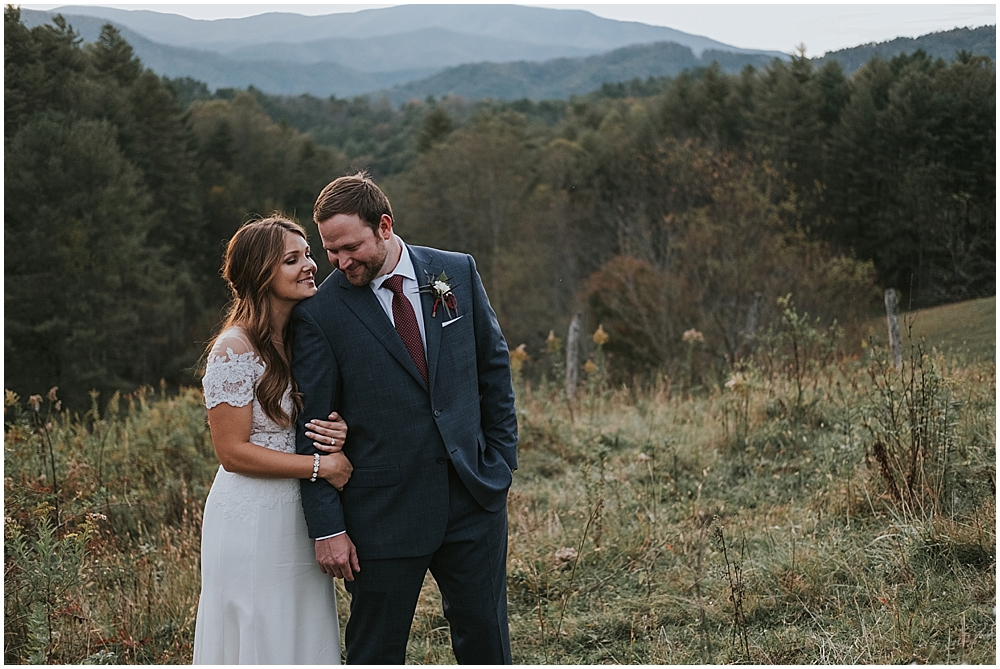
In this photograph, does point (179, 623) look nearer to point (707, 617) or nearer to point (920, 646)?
point (707, 617)

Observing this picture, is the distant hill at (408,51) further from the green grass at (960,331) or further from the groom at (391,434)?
the groom at (391,434)

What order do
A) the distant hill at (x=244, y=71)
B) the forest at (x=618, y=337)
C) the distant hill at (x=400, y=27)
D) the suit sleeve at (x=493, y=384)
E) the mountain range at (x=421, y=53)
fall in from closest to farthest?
the suit sleeve at (x=493, y=384) → the forest at (x=618, y=337) → the distant hill at (x=400, y=27) → the mountain range at (x=421, y=53) → the distant hill at (x=244, y=71)

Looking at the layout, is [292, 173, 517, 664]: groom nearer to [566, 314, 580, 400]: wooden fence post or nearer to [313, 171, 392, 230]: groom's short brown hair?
[313, 171, 392, 230]: groom's short brown hair

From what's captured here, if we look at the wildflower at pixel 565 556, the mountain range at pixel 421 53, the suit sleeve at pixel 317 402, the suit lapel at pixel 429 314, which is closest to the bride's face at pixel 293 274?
the suit sleeve at pixel 317 402

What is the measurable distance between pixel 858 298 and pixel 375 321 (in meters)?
21.4

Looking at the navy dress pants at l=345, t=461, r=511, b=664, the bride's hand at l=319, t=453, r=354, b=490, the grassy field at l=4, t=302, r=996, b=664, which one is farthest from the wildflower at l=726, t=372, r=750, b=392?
the bride's hand at l=319, t=453, r=354, b=490

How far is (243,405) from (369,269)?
0.61 m

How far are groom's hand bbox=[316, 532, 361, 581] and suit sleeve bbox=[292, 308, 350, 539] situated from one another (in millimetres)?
28

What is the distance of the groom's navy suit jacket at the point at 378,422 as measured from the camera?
9.04 feet

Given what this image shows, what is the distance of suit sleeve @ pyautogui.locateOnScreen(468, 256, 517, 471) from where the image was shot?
299 cm

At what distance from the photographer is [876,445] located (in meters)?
4.20

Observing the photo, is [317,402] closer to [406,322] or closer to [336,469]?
[336,469]

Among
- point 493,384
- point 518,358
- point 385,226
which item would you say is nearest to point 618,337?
point 518,358

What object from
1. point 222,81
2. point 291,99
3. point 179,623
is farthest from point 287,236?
point 291,99
